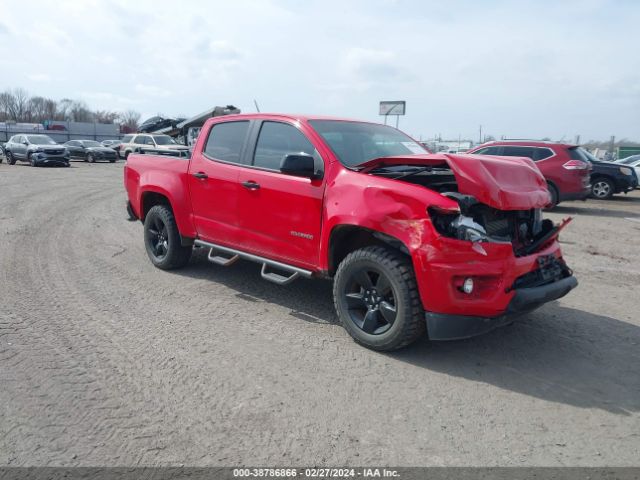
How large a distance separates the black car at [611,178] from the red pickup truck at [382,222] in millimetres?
12209

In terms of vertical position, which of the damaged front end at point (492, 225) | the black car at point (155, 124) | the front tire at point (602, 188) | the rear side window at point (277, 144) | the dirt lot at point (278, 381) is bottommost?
the dirt lot at point (278, 381)

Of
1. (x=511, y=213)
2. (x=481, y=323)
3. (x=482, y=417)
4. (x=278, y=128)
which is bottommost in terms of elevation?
(x=482, y=417)

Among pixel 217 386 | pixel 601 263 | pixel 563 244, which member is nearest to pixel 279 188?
pixel 217 386

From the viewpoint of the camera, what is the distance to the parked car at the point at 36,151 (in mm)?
24672

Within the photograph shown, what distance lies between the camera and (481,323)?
12.0ft

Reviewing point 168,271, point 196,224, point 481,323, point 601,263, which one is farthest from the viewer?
point 601,263

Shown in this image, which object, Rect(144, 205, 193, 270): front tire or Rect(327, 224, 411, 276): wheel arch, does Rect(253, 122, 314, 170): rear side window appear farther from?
Rect(144, 205, 193, 270): front tire

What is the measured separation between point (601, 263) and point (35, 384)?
23.2 ft

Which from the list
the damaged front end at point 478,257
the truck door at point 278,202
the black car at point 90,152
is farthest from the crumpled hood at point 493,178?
the black car at point 90,152

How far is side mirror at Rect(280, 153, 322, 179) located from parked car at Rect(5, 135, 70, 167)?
79.9ft

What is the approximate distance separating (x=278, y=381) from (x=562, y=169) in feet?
36.5

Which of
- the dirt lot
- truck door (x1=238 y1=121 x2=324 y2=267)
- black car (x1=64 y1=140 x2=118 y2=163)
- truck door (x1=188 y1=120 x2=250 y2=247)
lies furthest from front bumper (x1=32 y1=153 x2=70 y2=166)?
truck door (x1=238 y1=121 x2=324 y2=267)

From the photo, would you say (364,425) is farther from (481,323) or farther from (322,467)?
(481,323)

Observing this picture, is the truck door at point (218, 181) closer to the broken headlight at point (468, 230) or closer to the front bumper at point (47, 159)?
the broken headlight at point (468, 230)
